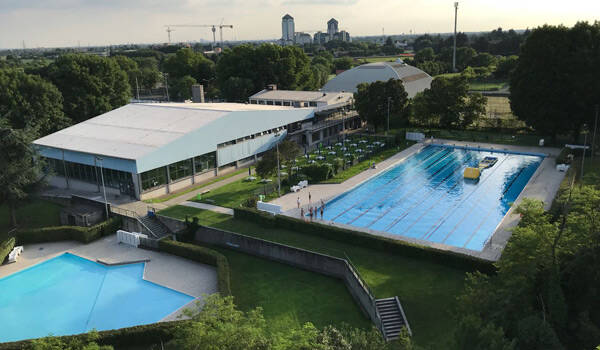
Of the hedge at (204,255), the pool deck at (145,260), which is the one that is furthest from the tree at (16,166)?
the hedge at (204,255)

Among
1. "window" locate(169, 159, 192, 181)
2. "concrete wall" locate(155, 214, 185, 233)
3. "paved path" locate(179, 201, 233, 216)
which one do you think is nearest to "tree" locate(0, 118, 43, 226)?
"concrete wall" locate(155, 214, 185, 233)

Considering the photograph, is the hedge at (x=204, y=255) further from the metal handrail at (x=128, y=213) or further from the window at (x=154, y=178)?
the window at (x=154, y=178)

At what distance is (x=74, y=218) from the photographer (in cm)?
3291

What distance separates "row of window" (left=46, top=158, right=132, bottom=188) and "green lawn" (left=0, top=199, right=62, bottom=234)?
334cm

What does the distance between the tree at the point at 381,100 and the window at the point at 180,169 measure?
2568cm

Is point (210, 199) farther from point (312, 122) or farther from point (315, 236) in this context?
point (312, 122)

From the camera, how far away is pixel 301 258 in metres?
26.0

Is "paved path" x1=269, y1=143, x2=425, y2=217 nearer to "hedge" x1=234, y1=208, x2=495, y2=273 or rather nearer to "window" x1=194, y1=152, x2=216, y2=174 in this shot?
"hedge" x1=234, y1=208, x2=495, y2=273

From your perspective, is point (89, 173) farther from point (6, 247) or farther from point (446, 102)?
point (446, 102)

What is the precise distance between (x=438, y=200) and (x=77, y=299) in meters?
26.5

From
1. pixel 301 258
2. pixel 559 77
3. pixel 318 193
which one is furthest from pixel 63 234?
pixel 559 77

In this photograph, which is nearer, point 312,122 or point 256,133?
point 256,133

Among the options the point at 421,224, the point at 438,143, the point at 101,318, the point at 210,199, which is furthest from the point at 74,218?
the point at 438,143

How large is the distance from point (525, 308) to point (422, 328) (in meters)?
5.71
